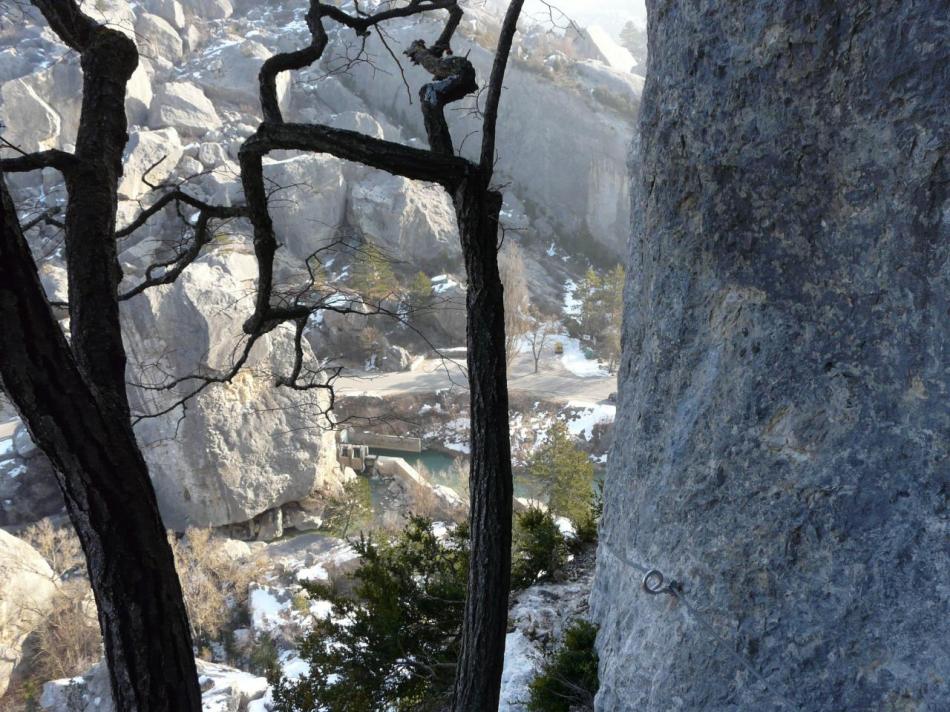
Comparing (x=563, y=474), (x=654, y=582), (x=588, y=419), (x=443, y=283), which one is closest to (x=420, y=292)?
(x=443, y=283)

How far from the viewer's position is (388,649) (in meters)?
4.64

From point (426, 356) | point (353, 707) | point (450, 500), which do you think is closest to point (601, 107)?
Answer: point (426, 356)

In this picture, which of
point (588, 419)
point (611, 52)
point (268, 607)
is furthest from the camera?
point (611, 52)

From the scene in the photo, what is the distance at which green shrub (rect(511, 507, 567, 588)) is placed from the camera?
5559 mm

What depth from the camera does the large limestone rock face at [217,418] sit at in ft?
49.6

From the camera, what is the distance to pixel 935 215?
1788 millimetres

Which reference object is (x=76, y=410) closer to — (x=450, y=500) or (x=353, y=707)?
(x=353, y=707)

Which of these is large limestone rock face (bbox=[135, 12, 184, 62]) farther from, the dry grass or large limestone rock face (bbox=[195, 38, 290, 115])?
the dry grass

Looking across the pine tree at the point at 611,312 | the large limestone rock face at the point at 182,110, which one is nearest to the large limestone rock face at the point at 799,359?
the pine tree at the point at 611,312

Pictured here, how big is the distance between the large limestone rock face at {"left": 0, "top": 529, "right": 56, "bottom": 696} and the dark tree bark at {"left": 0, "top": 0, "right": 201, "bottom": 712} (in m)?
11.6

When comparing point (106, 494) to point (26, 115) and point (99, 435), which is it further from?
point (26, 115)

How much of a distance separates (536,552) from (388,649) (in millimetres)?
1575

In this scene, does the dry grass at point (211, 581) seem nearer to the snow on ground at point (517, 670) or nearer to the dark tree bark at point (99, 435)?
the snow on ground at point (517, 670)

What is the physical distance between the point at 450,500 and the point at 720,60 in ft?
47.0
